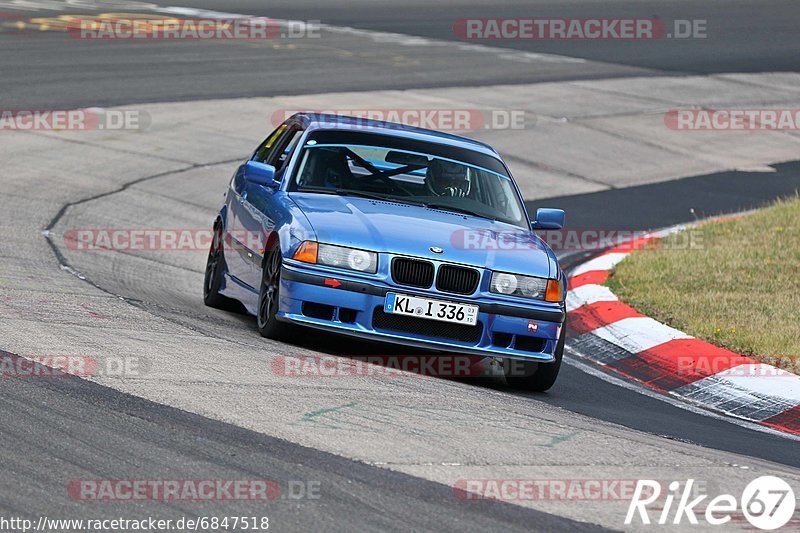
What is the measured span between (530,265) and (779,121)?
16528 mm

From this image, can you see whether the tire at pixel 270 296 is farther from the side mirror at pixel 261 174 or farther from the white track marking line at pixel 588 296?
the white track marking line at pixel 588 296

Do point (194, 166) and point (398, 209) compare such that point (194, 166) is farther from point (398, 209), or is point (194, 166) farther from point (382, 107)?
point (398, 209)

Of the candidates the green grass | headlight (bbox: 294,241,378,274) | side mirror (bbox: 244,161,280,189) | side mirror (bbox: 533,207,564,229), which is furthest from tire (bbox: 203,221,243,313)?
the green grass

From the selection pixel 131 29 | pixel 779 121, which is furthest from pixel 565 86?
pixel 131 29

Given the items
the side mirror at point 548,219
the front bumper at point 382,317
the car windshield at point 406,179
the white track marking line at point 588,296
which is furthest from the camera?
the white track marking line at point 588,296

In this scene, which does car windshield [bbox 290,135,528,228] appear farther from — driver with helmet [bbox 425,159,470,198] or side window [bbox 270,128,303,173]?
side window [bbox 270,128,303,173]

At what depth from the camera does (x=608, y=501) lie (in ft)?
17.7

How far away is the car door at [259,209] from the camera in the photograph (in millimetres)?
8855

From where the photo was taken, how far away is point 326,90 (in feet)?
71.4

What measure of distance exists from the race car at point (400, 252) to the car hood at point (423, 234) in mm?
10

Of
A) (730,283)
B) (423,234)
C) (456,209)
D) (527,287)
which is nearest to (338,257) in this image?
(423,234)

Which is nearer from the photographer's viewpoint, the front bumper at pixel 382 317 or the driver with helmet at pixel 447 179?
the front bumper at pixel 382 317

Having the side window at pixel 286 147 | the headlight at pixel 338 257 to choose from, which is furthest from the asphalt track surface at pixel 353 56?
Result: the headlight at pixel 338 257

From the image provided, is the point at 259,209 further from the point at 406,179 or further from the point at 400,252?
the point at 400,252
